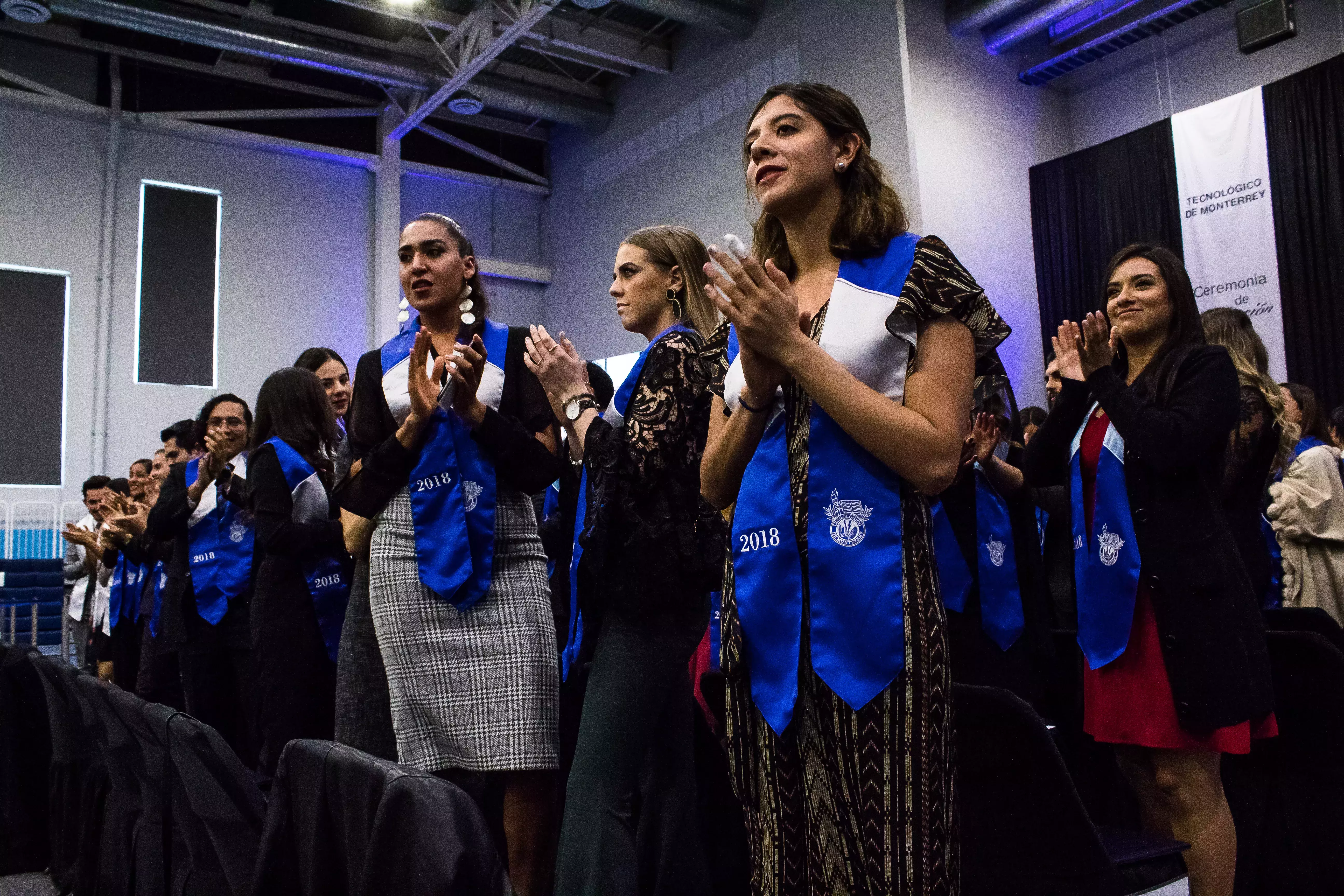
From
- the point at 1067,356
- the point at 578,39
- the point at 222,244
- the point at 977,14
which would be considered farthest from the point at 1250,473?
the point at 222,244

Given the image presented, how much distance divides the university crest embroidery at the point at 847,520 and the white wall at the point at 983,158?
7080mm

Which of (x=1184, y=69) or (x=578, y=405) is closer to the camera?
(x=578, y=405)

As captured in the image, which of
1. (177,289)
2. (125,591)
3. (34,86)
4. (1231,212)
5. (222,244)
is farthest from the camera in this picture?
(222,244)

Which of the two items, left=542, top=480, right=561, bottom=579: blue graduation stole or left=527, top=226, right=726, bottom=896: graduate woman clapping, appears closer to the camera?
left=527, top=226, right=726, bottom=896: graduate woman clapping

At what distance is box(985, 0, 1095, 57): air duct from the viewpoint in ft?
25.8

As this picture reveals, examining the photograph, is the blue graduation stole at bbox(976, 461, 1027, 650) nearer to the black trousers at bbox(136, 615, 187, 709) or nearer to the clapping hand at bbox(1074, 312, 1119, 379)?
the clapping hand at bbox(1074, 312, 1119, 379)

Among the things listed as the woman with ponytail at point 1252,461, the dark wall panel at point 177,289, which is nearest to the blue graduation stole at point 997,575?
the woman with ponytail at point 1252,461

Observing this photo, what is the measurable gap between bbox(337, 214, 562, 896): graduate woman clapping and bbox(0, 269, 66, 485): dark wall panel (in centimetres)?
894

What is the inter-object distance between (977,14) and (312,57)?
5797mm

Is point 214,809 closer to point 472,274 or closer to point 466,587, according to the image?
point 466,587

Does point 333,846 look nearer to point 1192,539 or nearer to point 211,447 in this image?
point 1192,539

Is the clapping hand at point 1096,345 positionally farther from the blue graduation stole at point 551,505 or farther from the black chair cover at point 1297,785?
the blue graduation stole at point 551,505

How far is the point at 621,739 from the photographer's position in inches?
66.5

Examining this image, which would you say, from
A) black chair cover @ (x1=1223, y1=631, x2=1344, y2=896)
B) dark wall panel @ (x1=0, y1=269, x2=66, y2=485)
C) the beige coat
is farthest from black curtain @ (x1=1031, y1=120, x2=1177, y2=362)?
dark wall panel @ (x1=0, y1=269, x2=66, y2=485)
